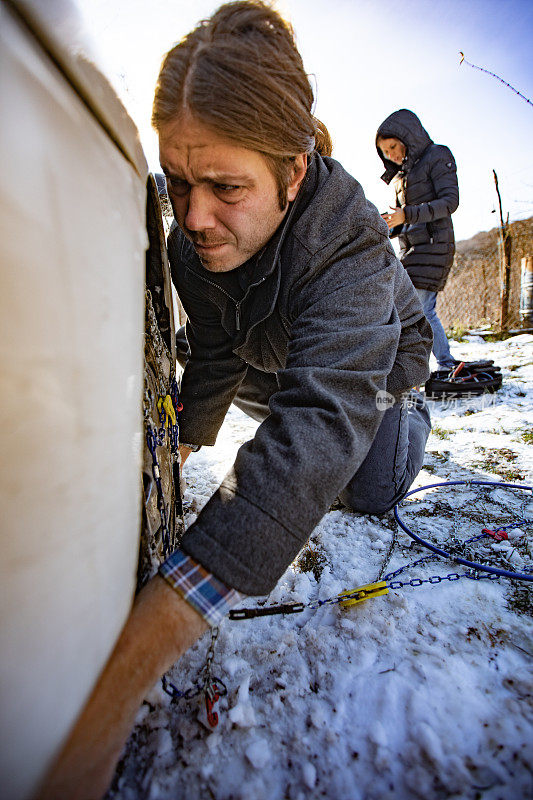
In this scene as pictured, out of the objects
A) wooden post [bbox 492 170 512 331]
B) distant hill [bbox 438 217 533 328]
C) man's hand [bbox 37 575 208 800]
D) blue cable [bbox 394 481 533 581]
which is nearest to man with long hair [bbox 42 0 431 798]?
man's hand [bbox 37 575 208 800]

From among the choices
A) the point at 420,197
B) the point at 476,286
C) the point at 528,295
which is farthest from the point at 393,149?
the point at 476,286

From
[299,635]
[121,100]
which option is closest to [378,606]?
[299,635]

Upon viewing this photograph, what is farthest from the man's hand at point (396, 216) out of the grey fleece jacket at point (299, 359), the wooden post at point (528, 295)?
the wooden post at point (528, 295)

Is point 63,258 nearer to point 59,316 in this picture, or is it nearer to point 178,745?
point 59,316

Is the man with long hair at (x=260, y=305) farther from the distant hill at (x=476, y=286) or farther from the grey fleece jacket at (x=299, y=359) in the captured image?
the distant hill at (x=476, y=286)

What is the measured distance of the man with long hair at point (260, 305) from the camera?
655mm

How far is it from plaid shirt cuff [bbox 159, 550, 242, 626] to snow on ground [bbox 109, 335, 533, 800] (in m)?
0.29

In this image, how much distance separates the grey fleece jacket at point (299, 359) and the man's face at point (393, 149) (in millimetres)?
2276

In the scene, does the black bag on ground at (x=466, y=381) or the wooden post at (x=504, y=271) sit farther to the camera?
the wooden post at (x=504, y=271)

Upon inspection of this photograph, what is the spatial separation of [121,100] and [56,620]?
31.6 inches

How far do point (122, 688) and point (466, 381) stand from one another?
3168mm

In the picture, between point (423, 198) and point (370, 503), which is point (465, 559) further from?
point (423, 198)

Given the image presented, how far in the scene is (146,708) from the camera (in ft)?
2.69

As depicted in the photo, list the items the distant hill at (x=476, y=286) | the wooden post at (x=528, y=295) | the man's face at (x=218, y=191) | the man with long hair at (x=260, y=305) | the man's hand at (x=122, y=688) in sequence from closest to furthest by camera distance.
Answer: the man's hand at (x=122, y=688) < the man with long hair at (x=260, y=305) < the man's face at (x=218, y=191) < the wooden post at (x=528, y=295) < the distant hill at (x=476, y=286)
